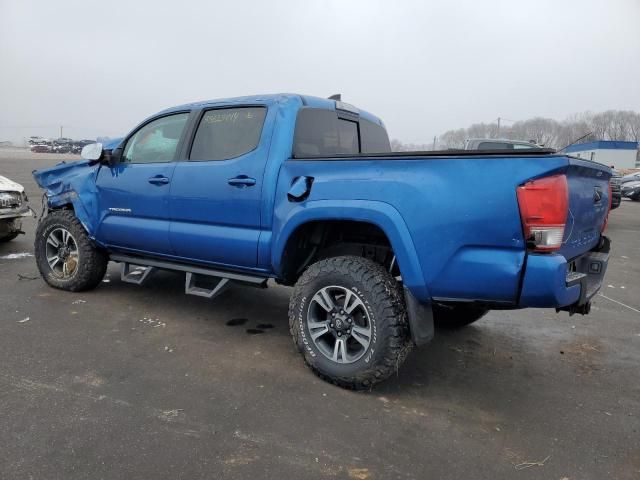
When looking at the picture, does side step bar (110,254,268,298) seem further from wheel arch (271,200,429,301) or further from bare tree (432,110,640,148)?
bare tree (432,110,640,148)

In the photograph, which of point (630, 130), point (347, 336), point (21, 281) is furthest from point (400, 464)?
Answer: point (630, 130)

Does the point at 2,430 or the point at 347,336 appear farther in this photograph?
the point at 347,336

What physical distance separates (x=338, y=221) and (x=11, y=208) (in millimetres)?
5501

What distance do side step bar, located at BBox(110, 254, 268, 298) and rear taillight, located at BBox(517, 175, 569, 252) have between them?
2000 millimetres

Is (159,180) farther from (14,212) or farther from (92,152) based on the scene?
(14,212)

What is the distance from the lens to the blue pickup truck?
2.59 meters

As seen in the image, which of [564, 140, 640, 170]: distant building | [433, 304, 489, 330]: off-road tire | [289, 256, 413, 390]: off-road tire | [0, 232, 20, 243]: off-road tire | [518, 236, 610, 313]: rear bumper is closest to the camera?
[518, 236, 610, 313]: rear bumper

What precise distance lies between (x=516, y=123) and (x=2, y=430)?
4016 inches

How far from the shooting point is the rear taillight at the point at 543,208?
8.19 ft

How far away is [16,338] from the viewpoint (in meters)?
3.80

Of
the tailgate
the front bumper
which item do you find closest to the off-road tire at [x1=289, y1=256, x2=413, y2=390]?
the tailgate

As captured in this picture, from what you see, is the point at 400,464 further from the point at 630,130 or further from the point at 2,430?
the point at 630,130

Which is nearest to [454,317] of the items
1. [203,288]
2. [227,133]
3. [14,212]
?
[203,288]

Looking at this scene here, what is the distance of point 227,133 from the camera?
13.0 feet
